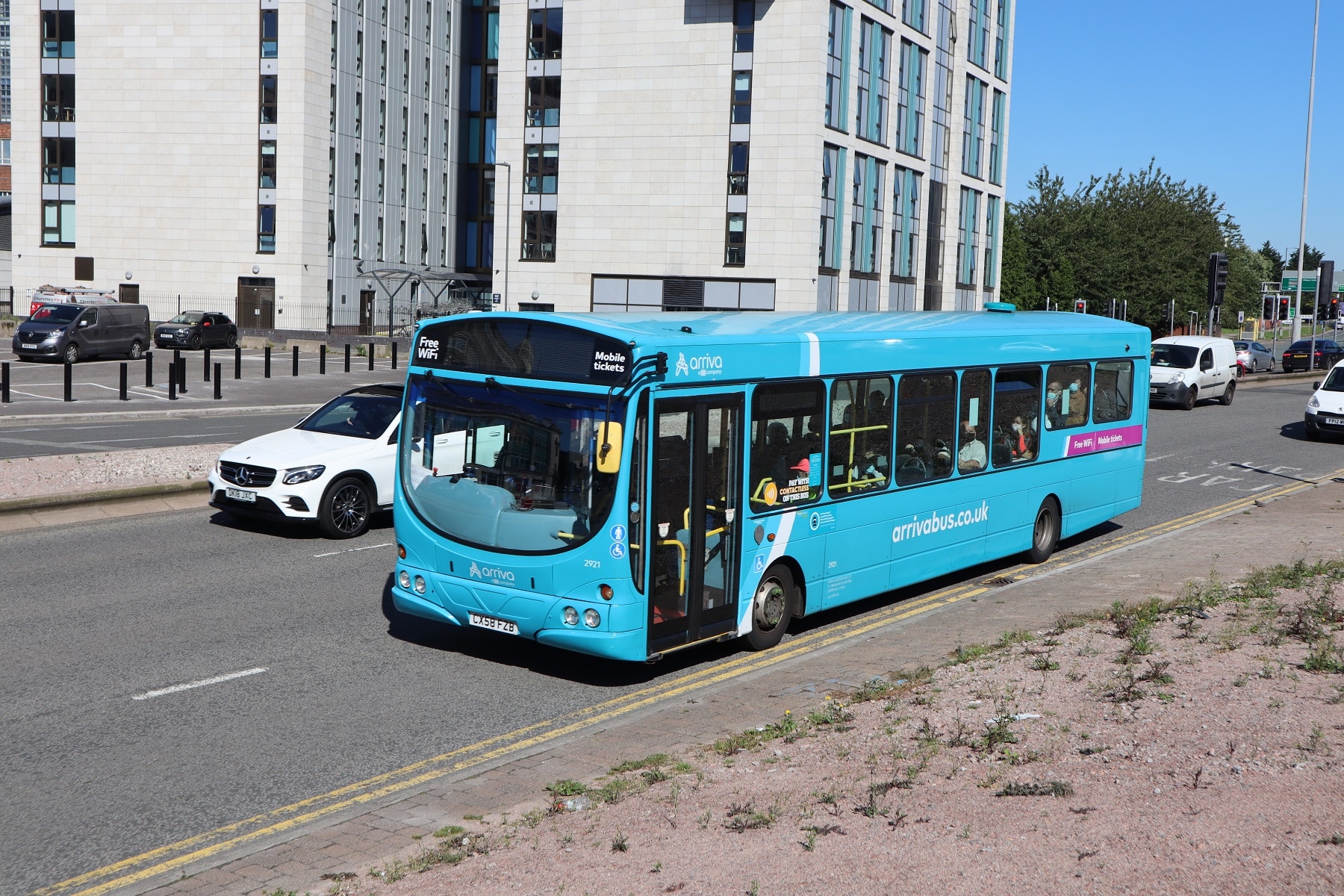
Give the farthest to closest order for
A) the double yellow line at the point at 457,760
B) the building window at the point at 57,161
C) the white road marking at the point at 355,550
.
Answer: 1. the building window at the point at 57,161
2. the white road marking at the point at 355,550
3. the double yellow line at the point at 457,760

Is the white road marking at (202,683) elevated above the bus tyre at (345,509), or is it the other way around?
the bus tyre at (345,509)

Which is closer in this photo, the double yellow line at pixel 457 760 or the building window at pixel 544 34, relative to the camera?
the double yellow line at pixel 457 760

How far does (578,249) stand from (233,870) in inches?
2190

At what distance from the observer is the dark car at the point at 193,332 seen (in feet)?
160

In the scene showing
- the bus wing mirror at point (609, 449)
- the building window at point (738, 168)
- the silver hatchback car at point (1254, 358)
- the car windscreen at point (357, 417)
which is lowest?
the car windscreen at point (357, 417)

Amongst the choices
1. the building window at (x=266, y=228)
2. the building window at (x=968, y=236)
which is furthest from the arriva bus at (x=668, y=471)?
the building window at (x=968, y=236)

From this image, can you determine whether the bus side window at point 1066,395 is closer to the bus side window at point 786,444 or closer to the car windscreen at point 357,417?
the bus side window at point 786,444

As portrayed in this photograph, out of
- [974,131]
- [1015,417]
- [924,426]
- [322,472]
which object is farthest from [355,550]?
[974,131]

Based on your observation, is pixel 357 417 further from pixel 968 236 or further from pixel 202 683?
pixel 968 236

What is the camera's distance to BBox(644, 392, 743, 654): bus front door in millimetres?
8984

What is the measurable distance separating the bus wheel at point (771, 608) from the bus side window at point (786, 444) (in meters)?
0.60

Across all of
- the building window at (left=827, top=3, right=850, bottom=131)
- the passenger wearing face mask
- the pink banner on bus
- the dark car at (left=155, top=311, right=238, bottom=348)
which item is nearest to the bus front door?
the passenger wearing face mask

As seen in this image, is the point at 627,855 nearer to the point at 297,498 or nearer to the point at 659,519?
the point at 659,519

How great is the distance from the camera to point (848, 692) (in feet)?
29.3
